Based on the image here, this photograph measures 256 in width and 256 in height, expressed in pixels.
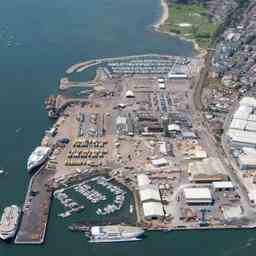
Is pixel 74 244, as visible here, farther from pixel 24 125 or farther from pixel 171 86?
pixel 171 86

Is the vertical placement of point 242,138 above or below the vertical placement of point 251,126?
below

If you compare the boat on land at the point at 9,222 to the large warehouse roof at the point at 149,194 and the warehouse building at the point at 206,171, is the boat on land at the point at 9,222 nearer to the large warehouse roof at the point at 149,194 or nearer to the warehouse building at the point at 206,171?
the large warehouse roof at the point at 149,194

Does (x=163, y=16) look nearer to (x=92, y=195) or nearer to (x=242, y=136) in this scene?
(x=242, y=136)

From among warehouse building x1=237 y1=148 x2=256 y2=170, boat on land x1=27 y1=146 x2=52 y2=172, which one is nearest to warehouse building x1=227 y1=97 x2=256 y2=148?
warehouse building x1=237 y1=148 x2=256 y2=170

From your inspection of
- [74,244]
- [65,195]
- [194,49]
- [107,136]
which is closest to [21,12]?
[194,49]

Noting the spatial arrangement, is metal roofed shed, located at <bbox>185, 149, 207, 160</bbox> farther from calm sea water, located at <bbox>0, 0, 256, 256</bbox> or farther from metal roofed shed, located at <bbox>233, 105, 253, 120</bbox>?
calm sea water, located at <bbox>0, 0, 256, 256</bbox>

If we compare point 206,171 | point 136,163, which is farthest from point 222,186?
point 136,163
